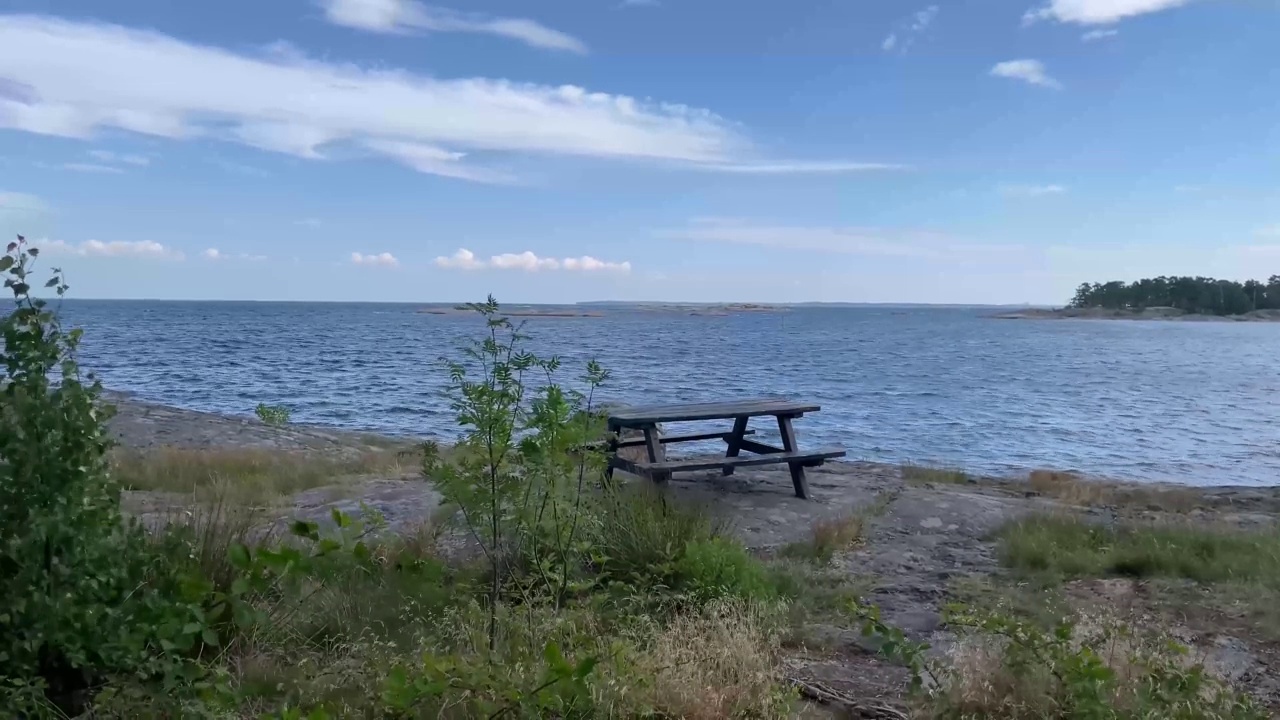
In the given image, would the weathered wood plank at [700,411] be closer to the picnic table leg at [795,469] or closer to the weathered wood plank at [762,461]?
the picnic table leg at [795,469]

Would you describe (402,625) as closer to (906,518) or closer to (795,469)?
(906,518)

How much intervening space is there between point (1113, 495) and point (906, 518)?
11.0ft

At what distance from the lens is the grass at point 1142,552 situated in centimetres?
541

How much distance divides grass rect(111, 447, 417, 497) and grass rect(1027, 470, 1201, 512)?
658cm

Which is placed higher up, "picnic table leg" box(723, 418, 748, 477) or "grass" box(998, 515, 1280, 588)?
"picnic table leg" box(723, 418, 748, 477)

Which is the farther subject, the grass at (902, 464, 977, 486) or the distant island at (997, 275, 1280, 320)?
the distant island at (997, 275, 1280, 320)

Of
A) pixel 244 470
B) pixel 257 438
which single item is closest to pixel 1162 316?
pixel 257 438

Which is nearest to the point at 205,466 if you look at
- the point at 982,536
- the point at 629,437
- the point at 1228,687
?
the point at 629,437

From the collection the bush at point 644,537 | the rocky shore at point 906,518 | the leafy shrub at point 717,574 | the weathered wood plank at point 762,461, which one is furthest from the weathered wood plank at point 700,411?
the leafy shrub at point 717,574

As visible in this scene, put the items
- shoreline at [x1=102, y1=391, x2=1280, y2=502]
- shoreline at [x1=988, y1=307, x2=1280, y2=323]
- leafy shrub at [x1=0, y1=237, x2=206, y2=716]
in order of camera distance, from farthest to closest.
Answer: shoreline at [x1=988, y1=307, x2=1280, y2=323] → shoreline at [x1=102, y1=391, x2=1280, y2=502] → leafy shrub at [x1=0, y1=237, x2=206, y2=716]

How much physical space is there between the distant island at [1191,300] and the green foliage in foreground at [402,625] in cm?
13598

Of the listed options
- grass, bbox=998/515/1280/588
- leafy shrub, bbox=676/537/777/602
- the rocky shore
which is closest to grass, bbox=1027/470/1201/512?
the rocky shore

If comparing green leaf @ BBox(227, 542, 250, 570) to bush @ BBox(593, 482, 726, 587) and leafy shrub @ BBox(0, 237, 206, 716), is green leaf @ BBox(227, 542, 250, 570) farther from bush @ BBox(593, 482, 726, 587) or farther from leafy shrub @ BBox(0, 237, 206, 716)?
bush @ BBox(593, 482, 726, 587)

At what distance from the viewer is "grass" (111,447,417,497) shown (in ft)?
26.4
